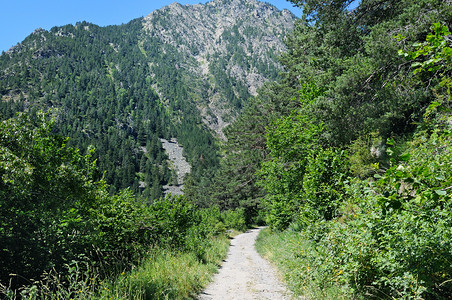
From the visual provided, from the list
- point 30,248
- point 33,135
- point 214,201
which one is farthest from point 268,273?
point 214,201

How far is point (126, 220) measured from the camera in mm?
7473

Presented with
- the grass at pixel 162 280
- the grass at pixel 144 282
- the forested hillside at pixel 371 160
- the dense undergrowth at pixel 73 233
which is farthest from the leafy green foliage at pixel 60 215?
the forested hillside at pixel 371 160

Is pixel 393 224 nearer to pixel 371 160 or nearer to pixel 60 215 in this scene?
pixel 60 215

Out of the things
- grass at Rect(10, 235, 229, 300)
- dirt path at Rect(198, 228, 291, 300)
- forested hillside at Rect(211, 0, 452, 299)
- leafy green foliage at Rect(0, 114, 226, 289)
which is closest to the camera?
forested hillside at Rect(211, 0, 452, 299)

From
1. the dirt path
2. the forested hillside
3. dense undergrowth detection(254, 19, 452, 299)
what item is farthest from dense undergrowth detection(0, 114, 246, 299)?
the forested hillside

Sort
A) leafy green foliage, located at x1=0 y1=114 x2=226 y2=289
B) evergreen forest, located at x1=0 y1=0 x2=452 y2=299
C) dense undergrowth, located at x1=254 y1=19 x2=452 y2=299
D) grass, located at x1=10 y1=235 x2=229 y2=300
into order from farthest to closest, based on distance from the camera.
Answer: leafy green foliage, located at x1=0 y1=114 x2=226 y2=289, grass, located at x1=10 y1=235 x2=229 y2=300, evergreen forest, located at x1=0 y1=0 x2=452 y2=299, dense undergrowth, located at x1=254 y1=19 x2=452 y2=299

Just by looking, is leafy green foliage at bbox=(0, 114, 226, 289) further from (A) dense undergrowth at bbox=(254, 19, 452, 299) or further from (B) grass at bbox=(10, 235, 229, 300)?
(A) dense undergrowth at bbox=(254, 19, 452, 299)

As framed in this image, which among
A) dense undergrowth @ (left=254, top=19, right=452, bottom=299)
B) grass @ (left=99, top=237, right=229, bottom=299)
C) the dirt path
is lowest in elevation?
the dirt path

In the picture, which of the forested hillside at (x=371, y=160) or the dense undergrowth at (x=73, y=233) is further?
the dense undergrowth at (x=73, y=233)

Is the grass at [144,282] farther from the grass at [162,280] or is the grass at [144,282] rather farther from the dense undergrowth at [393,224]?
the dense undergrowth at [393,224]

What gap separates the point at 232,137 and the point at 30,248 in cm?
3739

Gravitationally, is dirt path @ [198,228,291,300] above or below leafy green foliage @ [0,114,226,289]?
below

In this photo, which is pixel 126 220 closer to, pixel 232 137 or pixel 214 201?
pixel 232 137

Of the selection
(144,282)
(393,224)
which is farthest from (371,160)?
(144,282)
